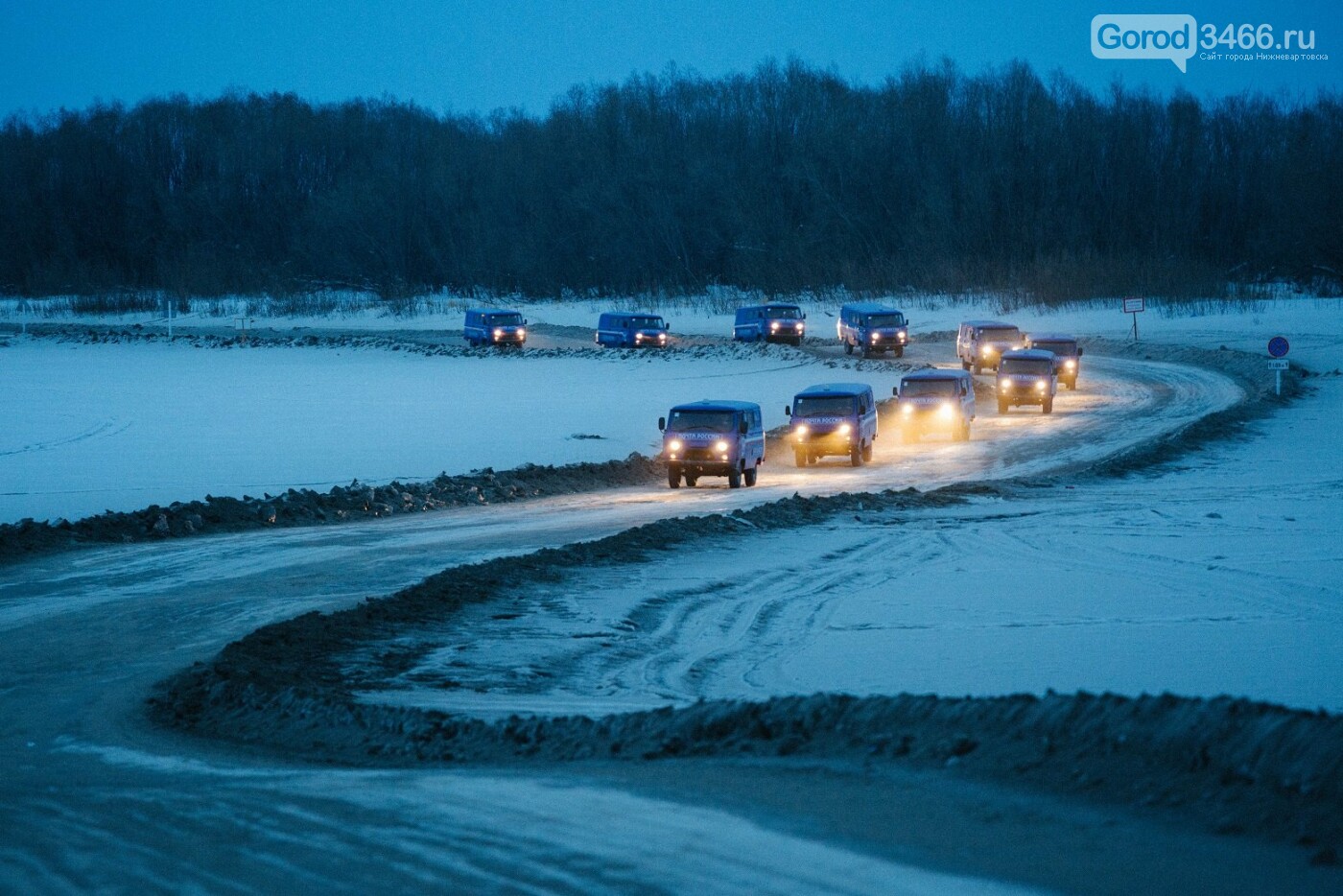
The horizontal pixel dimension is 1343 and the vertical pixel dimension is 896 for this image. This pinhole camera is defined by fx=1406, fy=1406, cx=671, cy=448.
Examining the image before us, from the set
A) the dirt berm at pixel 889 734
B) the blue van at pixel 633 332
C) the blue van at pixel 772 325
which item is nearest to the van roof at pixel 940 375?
the dirt berm at pixel 889 734

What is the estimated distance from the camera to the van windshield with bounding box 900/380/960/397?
3575 cm

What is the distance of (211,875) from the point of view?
6645mm

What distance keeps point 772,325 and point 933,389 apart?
105 ft

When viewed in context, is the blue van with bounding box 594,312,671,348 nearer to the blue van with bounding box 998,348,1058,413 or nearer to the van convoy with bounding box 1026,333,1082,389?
the van convoy with bounding box 1026,333,1082,389

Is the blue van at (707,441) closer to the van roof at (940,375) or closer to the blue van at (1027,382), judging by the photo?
the van roof at (940,375)

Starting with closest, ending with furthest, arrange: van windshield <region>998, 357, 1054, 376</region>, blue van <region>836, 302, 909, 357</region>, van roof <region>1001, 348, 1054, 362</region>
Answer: van windshield <region>998, 357, 1054, 376</region>
van roof <region>1001, 348, 1054, 362</region>
blue van <region>836, 302, 909, 357</region>

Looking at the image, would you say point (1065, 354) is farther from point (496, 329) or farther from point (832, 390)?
point (496, 329)

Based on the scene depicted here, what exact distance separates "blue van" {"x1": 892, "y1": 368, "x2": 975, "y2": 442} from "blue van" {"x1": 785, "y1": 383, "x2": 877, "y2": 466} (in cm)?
477

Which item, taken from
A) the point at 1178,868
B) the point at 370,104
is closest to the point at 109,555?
the point at 1178,868

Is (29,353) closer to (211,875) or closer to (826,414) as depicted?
(826,414)

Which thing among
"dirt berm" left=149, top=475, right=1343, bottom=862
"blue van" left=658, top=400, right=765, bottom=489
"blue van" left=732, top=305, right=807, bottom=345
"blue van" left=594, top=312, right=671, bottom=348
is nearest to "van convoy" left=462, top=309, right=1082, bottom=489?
"blue van" left=658, top=400, right=765, bottom=489

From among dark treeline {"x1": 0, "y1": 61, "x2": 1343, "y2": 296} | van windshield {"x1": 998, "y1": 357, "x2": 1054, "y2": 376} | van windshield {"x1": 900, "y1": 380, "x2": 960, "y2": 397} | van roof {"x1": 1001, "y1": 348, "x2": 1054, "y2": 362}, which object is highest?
dark treeline {"x1": 0, "y1": 61, "x2": 1343, "y2": 296}

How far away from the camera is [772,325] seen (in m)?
67.6

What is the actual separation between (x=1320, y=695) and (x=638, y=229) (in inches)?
4402
